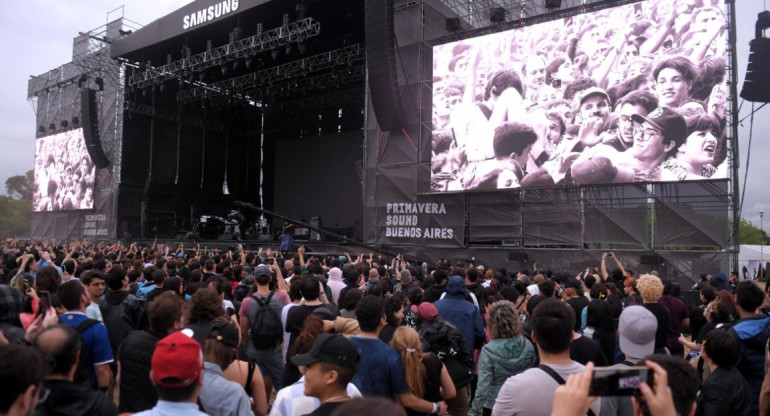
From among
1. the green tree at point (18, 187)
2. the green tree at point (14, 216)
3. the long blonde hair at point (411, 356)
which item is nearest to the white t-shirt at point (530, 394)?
the long blonde hair at point (411, 356)

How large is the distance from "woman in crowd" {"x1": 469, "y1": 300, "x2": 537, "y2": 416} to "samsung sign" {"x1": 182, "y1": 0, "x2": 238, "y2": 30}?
63.4 ft

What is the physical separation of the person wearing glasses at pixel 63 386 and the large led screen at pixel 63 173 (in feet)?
92.3

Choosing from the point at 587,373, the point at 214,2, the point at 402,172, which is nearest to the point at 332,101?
the point at 214,2

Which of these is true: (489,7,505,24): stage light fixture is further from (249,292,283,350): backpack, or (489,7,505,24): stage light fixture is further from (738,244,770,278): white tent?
(738,244,770,278): white tent

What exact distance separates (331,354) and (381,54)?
49.3 feet

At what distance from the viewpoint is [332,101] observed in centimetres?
2805

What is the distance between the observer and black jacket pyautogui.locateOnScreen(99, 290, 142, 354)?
15.8ft

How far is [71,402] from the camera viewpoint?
2451 mm

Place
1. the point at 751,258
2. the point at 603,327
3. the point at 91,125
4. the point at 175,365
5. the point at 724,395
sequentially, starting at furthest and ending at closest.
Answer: the point at 751,258 → the point at 91,125 → the point at 603,327 → the point at 724,395 → the point at 175,365

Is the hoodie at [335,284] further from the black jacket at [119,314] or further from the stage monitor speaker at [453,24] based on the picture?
the stage monitor speaker at [453,24]

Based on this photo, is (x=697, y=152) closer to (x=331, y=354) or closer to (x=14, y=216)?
(x=331, y=354)

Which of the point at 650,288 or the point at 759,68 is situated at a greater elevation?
the point at 759,68

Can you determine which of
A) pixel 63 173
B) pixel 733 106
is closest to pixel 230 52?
pixel 63 173

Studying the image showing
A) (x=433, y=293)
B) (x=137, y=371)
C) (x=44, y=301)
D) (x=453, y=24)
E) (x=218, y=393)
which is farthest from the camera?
(x=453, y=24)
